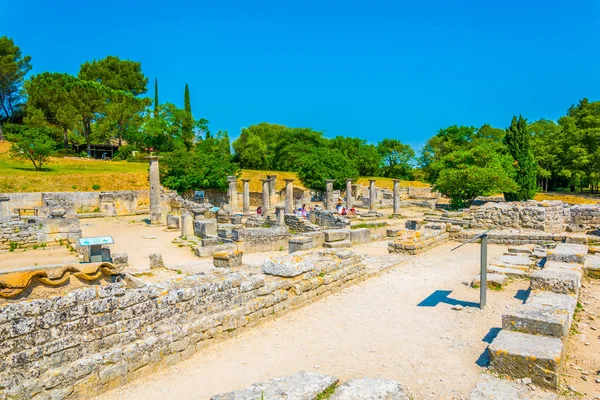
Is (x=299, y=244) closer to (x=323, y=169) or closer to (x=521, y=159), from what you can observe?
(x=521, y=159)

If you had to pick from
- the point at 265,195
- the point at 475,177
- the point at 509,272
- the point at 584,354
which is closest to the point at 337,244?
the point at 509,272

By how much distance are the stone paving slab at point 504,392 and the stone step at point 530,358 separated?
0.44 ft

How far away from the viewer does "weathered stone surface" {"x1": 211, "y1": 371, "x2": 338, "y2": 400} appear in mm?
3826

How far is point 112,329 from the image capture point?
469cm

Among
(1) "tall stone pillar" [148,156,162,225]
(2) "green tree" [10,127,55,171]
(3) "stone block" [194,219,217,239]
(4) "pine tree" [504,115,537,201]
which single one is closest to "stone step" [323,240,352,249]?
(3) "stone block" [194,219,217,239]

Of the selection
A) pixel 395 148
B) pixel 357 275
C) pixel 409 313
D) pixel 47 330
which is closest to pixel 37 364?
pixel 47 330

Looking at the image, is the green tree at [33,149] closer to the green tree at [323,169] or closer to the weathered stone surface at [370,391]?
the green tree at [323,169]

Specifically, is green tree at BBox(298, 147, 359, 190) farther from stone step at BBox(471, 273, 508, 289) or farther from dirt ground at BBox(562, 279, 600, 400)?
dirt ground at BBox(562, 279, 600, 400)

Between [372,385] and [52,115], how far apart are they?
58083 mm

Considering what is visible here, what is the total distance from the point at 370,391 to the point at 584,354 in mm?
3202

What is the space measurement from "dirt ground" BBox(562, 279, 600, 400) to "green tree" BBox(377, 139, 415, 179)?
60.0 m

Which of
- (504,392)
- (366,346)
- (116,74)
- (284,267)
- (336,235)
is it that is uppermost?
(116,74)

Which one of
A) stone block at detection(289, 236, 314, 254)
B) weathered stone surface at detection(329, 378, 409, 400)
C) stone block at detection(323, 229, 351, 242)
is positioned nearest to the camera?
weathered stone surface at detection(329, 378, 409, 400)

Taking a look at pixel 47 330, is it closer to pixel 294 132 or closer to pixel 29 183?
pixel 29 183
